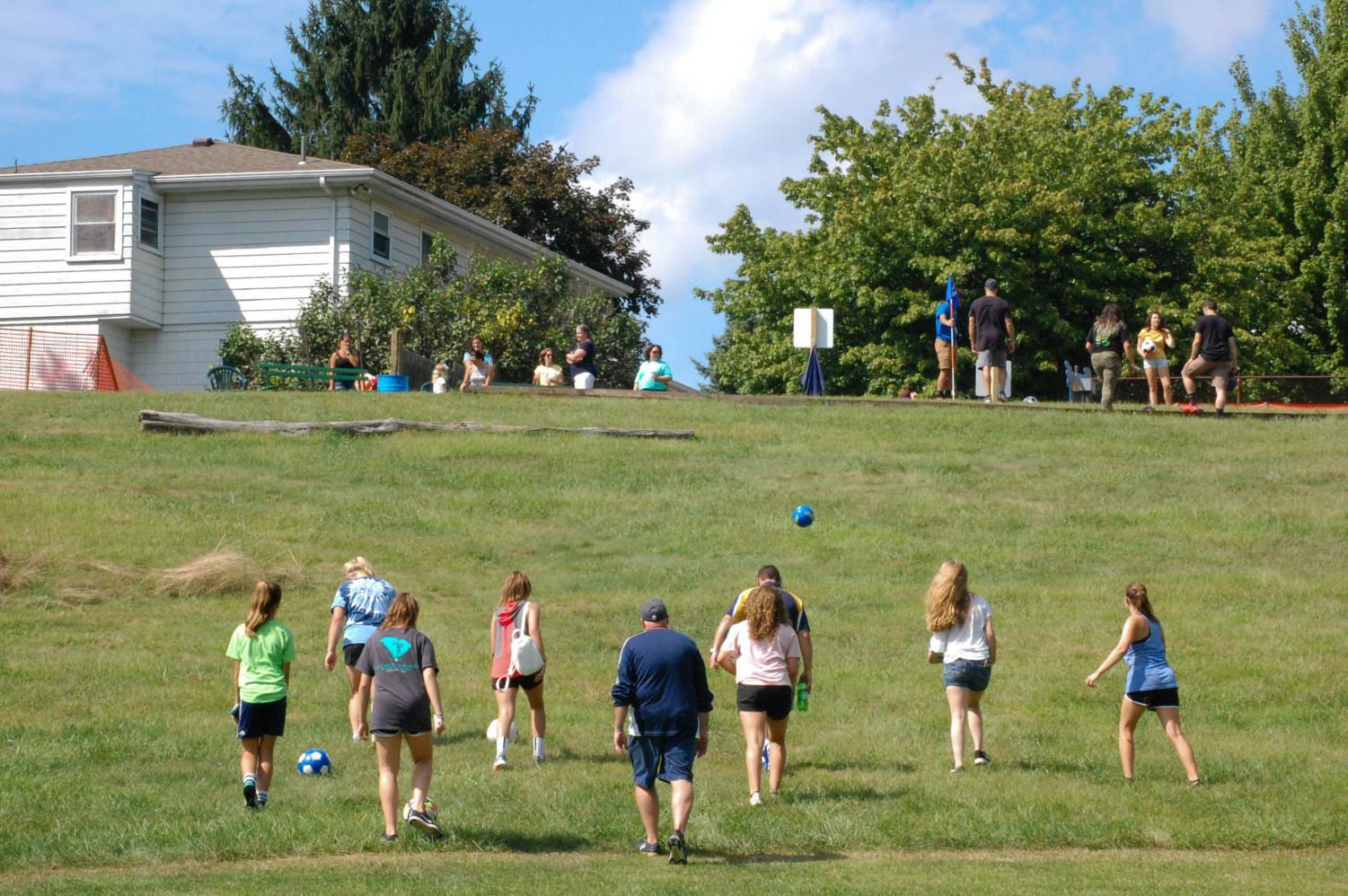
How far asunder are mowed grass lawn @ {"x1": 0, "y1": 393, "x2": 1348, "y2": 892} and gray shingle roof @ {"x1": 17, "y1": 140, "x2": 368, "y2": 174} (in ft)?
36.4

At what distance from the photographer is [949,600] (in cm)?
1242

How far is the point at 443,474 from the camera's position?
24.1m

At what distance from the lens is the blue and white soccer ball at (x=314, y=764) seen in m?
12.4

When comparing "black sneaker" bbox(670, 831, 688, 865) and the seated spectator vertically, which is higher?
the seated spectator

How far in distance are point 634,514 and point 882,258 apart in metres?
26.0

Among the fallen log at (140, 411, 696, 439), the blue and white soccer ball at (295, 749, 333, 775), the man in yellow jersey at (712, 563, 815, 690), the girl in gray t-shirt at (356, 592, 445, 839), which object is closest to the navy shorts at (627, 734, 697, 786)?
the girl in gray t-shirt at (356, 592, 445, 839)

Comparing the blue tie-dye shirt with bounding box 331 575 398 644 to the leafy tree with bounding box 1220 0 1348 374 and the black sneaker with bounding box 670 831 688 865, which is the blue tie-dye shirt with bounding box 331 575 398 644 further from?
the leafy tree with bounding box 1220 0 1348 374

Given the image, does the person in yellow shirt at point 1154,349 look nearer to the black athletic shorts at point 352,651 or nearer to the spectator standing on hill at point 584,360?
the spectator standing on hill at point 584,360

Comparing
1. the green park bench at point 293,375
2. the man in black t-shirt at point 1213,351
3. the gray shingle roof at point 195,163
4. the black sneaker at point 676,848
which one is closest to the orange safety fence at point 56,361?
the green park bench at point 293,375

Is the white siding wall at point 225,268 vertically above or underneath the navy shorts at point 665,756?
above

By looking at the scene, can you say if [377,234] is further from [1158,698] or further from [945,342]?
[1158,698]

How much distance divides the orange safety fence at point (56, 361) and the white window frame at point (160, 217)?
8.78 ft

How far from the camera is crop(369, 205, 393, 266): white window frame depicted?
133 ft

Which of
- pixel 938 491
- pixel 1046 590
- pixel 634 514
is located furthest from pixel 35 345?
pixel 1046 590
